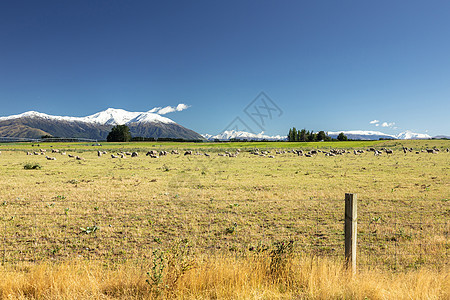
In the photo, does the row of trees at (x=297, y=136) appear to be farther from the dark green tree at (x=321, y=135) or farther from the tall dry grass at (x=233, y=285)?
the tall dry grass at (x=233, y=285)

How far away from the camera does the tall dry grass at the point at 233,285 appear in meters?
5.00

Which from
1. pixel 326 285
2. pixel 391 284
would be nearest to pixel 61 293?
pixel 326 285

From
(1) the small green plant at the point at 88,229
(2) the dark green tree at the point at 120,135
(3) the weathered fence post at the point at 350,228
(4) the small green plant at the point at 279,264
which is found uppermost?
(2) the dark green tree at the point at 120,135

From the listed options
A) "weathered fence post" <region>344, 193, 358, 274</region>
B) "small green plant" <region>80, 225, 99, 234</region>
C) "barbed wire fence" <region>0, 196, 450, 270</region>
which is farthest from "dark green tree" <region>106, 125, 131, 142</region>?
"weathered fence post" <region>344, 193, 358, 274</region>

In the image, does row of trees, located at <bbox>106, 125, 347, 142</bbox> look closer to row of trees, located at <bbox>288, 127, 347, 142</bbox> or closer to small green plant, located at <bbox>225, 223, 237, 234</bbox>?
row of trees, located at <bbox>288, 127, 347, 142</bbox>

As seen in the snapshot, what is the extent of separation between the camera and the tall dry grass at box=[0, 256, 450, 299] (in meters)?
5.00

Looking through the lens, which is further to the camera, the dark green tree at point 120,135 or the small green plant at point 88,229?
the dark green tree at point 120,135

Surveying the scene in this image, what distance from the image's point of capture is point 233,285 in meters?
5.24

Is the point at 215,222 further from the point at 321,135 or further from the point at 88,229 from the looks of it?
the point at 321,135

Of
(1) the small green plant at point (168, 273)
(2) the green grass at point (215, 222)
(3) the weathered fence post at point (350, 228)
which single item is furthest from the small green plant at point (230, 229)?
(3) the weathered fence post at point (350, 228)

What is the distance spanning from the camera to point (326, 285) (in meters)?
5.23

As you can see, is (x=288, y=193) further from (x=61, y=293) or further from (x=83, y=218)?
(x=61, y=293)

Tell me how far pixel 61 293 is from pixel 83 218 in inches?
263

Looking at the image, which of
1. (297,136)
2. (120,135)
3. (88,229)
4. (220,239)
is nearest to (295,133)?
(297,136)
